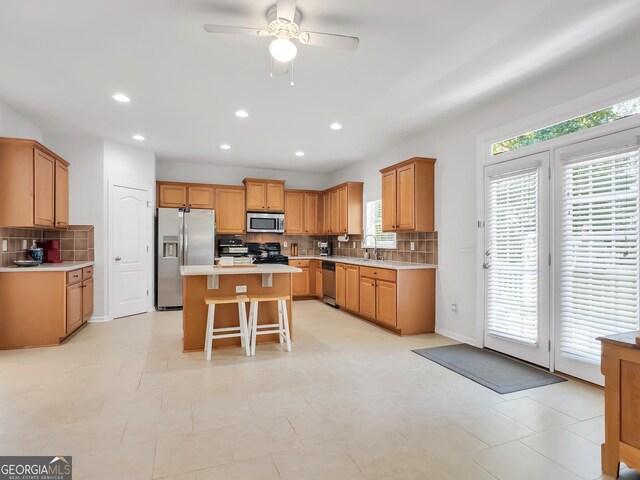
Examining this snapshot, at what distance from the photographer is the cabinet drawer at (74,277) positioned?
162 inches

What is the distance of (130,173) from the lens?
5621 mm

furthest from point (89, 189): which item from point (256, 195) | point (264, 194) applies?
point (264, 194)

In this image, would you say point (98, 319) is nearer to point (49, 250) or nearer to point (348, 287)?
point (49, 250)

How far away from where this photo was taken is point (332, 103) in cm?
391

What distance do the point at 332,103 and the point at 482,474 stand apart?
11.7ft

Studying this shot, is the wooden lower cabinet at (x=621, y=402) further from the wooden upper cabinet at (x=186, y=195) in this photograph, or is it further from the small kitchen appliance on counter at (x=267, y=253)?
the wooden upper cabinet at (x=186, y=195)

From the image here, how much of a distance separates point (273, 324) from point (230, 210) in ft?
11.4

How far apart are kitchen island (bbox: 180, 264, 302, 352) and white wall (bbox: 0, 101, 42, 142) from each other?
8.50 feet

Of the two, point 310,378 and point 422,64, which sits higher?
point 422,64

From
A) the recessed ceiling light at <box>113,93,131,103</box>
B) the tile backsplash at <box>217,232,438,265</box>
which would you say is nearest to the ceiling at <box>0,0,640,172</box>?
the recessed ceiling light at <box>113,93,131,103</box>

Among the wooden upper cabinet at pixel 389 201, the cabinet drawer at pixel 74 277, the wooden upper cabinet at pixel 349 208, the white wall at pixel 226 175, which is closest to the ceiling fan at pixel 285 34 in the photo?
the wooden upper cabinet at pixel 389 201

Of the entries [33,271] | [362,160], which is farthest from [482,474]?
[362,160]

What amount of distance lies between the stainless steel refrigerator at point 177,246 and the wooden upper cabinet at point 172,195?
44 centimetres

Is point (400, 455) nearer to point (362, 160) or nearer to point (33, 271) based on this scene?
point (33, 271)
